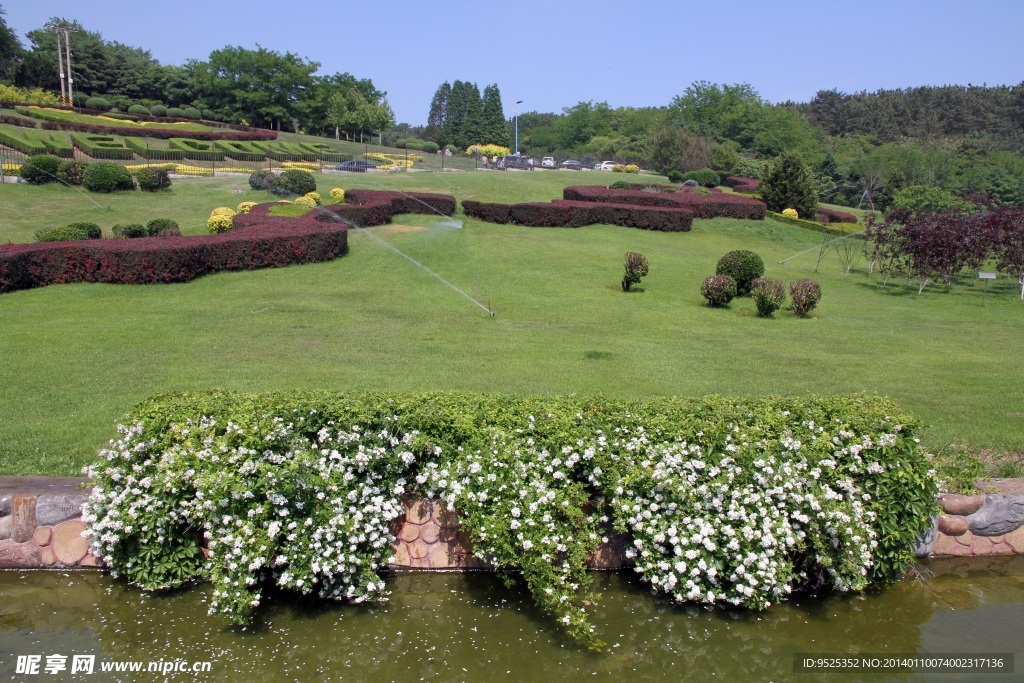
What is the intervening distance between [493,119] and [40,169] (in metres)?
51.9

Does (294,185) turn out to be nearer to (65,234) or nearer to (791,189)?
(65,234)

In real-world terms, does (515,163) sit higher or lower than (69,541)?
higher

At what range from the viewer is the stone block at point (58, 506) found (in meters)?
5.34

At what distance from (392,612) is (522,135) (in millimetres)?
92705

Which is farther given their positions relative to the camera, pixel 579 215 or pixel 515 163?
pixel 515 163

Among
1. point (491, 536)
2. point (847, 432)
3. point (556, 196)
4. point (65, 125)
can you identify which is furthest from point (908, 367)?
point (65, 125)

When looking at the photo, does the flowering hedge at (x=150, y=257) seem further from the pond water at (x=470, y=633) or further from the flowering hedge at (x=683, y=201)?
the flowering hedge at (x=683, y=201)

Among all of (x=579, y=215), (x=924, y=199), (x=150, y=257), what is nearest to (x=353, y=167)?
(x=579, y=215)

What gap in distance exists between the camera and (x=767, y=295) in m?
13.4

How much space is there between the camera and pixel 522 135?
93.9 m

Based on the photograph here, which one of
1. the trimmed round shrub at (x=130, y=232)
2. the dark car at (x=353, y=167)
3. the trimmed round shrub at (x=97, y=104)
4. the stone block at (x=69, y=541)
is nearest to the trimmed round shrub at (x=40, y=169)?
the trimmed round shrub at (x=130, y=232)

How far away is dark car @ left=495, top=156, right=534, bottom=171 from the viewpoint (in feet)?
150

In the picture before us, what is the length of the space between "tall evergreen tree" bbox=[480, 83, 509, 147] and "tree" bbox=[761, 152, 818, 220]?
42413mm

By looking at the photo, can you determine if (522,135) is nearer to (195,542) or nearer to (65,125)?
(65,125)
